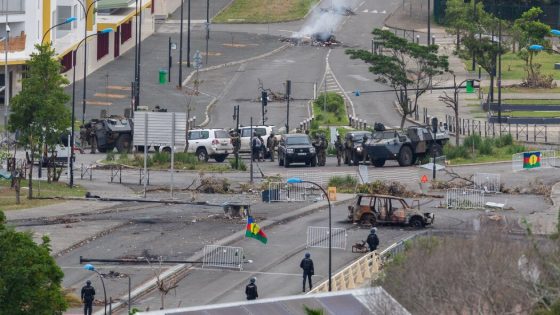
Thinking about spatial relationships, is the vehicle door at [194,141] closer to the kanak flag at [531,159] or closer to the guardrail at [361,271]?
the kanak flag at [531,159]

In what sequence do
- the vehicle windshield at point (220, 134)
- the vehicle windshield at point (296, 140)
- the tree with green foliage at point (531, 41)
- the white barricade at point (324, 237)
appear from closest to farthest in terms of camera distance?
1. the white barricade at point (324, 237)
2. the vehicle windshield at point (296, 140)
3. the vehicle windshield at point (220, 134)
4. the tree with green foliage at point (531, 41)

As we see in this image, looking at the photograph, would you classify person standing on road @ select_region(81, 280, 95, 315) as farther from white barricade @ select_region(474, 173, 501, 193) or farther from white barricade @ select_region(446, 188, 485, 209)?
white barricade @ select_region(474, 173, 501, 193)

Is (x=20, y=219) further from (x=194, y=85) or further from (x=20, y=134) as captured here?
(x=194, y=85)

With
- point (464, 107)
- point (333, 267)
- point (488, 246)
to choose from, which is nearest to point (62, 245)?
point (333, 267)

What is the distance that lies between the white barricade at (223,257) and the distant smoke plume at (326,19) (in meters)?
69.5

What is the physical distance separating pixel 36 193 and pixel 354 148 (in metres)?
15.9

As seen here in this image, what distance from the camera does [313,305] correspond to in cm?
3950

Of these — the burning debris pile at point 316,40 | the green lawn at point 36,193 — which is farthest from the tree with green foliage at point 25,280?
the burning debris pile at point 316,40

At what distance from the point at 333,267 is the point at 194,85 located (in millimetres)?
53261

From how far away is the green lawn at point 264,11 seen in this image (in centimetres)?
12988

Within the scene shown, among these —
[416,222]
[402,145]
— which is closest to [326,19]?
[402,145]

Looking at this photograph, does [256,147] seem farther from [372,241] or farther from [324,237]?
[372,241]

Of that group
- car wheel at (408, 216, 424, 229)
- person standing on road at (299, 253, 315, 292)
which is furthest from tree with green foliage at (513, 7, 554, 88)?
person standing on road at (299, 253, 315, 292)

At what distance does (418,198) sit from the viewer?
217 feet
